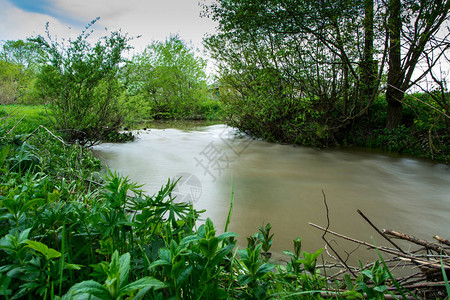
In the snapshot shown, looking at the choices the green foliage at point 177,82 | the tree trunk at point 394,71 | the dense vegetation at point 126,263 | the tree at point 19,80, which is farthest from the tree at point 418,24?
the green foliage at point 177,82

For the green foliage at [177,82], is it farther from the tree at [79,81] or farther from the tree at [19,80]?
the tree at [79,81]

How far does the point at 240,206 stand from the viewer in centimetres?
342

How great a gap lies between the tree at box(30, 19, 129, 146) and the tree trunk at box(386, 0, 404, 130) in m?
6.14

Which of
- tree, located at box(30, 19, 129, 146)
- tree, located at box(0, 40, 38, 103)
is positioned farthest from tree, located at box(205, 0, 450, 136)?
tree, located at box(0, 40, 38, 103)

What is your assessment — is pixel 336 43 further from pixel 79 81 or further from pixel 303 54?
pixel 79 81

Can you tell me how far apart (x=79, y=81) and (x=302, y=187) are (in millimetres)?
5325

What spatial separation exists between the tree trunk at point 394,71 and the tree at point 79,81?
6142 mm

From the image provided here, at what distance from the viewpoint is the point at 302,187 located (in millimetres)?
4266

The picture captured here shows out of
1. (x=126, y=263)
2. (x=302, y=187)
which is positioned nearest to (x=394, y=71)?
(x=302, y=187)

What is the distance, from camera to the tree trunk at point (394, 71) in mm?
5477

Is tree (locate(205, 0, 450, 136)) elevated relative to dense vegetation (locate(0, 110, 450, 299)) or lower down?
elevated

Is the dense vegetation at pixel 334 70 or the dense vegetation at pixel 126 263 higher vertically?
the dense vegetation at pixel 334 70

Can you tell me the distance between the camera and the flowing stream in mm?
2877

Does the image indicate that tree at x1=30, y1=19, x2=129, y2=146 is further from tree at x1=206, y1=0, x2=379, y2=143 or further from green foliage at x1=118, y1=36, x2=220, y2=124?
green foliage at x1=118, y1=36, x2=220, y2=124
